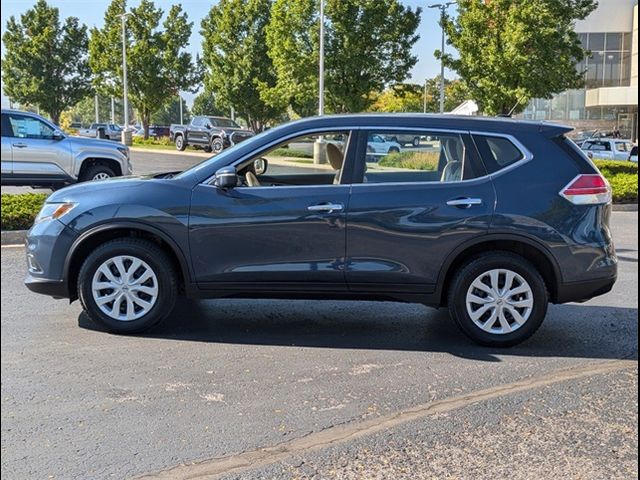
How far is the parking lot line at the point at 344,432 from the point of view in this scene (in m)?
3.31

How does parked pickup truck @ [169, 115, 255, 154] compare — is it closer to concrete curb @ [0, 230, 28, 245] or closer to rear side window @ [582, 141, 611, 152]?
rear side window @ [582, 141, 611, 152]

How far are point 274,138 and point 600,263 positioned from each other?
271 centimetres

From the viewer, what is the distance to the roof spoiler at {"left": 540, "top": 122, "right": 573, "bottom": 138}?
533 centimetres

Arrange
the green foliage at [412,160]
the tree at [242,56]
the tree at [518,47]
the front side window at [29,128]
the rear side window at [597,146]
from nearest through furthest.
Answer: the green foliage at [412,160] → the front side window at [29,128] → the tree at [518,47] → the rear side window at [597,146] → the tree at [242,56]

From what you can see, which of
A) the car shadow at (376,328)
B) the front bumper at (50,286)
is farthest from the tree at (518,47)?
the front bumper at (50,286)

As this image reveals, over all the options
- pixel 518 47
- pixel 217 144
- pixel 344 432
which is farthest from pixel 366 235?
pixel 217 144

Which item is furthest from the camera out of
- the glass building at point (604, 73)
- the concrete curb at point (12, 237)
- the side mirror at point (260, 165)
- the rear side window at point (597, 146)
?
the glass building at point (604, 73)

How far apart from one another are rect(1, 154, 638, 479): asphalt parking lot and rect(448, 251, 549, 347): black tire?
0.16 m

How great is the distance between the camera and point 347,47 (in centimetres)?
2820

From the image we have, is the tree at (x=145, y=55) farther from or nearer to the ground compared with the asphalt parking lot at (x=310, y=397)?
farther from the ground

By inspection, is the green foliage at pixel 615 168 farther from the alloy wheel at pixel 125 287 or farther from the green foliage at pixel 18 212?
the alloy wheel at pixel 125 287

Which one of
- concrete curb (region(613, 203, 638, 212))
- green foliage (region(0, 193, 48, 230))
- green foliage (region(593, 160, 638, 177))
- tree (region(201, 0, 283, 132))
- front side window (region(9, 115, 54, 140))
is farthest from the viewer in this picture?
tree (region(201, 0, 283, 132))

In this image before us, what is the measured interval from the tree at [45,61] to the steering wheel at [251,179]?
42.0m

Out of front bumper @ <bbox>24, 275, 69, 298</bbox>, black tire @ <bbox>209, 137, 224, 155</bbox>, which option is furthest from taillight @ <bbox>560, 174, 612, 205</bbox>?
black tire @ <bbox>209, 137, 224, 155</bbox>
